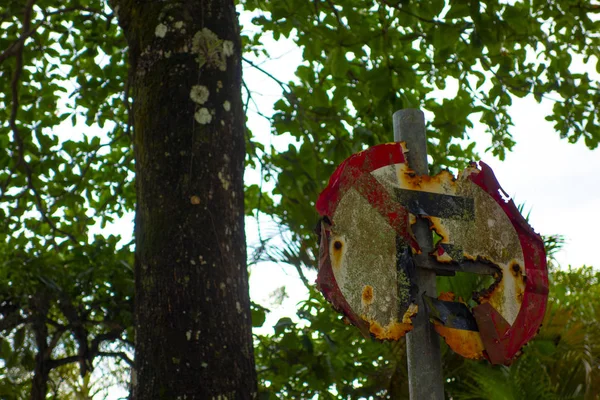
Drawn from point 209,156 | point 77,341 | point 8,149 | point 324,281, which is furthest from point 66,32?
point 324,281

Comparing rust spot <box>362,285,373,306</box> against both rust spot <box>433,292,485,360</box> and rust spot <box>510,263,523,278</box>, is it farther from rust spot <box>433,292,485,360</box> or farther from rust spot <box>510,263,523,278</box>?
rust spot <box>510,263,523,278</box>

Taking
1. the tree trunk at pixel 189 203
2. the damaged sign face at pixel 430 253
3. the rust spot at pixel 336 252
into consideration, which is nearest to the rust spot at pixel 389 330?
the damaged sign face at pixel 430 253

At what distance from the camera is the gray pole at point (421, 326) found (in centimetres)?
181

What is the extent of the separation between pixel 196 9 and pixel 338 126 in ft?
7.51

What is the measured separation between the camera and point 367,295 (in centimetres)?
189

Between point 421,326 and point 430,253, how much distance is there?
188 mm

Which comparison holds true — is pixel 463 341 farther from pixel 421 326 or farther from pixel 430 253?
pixel 430 253

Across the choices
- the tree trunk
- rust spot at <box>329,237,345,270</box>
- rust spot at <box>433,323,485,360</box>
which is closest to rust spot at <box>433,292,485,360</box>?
rust spot at <box>433,323,485,360</box>

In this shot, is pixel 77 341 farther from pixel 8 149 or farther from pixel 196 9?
pixel 196 9

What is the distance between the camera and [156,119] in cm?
268

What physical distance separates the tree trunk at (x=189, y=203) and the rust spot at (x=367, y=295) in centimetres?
64

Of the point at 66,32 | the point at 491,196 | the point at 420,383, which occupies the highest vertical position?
the point at 66,32

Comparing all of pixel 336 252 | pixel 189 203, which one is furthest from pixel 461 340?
pixel 189 203

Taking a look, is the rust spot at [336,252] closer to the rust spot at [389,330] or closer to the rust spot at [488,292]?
the rust spot at [389,330]
